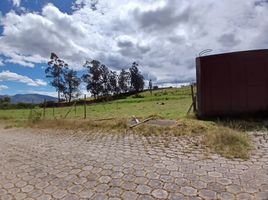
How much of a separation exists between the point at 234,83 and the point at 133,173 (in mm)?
6282

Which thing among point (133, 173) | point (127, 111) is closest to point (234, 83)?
point (133, 173)

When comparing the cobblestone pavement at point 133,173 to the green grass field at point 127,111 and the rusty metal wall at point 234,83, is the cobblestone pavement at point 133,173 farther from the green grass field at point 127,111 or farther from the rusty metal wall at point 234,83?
the green grass field at point 127,111

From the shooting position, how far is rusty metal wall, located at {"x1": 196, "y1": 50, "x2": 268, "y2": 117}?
8977mm

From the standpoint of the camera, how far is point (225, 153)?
16.5 ft

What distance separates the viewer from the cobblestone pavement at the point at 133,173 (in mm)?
3527

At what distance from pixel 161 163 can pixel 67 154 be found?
2.24 metres

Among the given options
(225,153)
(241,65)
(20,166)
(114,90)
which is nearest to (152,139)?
(225,153)

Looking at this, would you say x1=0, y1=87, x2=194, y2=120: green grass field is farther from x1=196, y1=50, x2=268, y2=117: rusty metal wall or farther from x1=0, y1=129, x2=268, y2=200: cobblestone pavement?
x1=0, y1=129, x2=268, y2=200: cobblestone pavement

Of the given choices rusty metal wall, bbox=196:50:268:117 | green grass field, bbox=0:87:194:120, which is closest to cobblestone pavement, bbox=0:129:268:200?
rusty metal wall, bbox=196:50:268:117

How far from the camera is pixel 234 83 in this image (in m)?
9.14

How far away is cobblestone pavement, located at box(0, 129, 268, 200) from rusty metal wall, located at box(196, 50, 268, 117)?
2.88m

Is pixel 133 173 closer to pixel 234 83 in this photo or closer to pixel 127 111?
pixel 234 83

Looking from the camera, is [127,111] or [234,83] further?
[127,111]

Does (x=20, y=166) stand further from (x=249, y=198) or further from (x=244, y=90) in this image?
(x=244, y=90)
